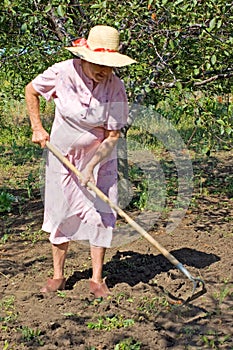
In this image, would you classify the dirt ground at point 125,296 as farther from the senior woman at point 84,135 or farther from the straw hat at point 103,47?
the straw hat at point 103,47

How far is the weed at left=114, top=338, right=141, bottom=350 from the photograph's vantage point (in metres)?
3.04

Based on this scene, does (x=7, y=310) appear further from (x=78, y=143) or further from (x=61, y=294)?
(x=78, y=143)

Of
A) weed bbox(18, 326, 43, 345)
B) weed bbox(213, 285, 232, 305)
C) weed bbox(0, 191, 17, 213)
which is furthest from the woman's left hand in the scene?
weed bbox(0, 191, 17, 213)

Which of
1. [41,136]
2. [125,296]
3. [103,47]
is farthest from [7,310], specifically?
[103,47]

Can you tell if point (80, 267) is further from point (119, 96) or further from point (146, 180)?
point (146, 180)

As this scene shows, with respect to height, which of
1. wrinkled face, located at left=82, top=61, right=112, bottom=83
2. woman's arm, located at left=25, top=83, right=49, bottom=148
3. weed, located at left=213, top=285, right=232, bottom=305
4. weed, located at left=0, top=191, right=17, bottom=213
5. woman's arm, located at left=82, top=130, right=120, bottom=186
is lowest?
weed, located at left=0, top=191, right=17, bottom=213

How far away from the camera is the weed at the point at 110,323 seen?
10.8 feet

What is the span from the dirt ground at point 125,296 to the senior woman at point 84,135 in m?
0.18

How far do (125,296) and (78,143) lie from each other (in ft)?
3.20

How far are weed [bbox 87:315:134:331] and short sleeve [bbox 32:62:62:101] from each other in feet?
4.19

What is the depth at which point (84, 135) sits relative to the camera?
11.3ft

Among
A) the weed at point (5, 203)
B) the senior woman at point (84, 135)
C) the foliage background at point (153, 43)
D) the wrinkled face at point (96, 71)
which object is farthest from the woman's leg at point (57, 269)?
the weed at point (5, 203)

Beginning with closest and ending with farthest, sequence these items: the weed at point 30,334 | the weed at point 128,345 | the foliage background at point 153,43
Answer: the weed at point 128,345
the weed at point 30,334
the foliage background at point 153,43

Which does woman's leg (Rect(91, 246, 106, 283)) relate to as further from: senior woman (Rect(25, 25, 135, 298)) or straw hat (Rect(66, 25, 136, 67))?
straw hat (Rect(66, 25, 136, 67))
